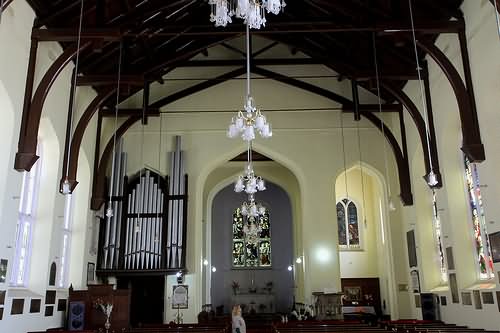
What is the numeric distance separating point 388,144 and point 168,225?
302 inches

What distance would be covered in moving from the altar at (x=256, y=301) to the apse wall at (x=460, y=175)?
9.22m

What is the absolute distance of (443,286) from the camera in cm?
1238

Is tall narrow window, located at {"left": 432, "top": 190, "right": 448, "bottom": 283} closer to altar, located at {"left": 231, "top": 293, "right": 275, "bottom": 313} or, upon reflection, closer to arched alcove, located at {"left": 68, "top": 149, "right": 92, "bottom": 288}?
arched alcove, located at {"left": 68, "top": 149, "right": 92, "bottom": 288}

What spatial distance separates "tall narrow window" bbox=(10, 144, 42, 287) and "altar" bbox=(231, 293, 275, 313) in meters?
12.9

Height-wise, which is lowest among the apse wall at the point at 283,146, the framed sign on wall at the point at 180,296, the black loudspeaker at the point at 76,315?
the black loudspeaker at the point at 76,315

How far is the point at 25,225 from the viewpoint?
34.4 feet

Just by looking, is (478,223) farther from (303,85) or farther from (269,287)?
(269,287)

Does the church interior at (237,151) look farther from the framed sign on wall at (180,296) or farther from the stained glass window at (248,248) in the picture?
the stained glass window at (248,248)

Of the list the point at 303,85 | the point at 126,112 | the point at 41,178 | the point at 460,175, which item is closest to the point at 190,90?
the point at 126,112

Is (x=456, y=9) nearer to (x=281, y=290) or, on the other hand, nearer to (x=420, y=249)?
(x=420, y=249)

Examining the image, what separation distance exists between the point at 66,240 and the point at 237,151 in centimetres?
601

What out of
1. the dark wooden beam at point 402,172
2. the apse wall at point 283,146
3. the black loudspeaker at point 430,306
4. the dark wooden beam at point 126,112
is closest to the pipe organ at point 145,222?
the apse wall at point 283,146

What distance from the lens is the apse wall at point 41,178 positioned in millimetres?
8617

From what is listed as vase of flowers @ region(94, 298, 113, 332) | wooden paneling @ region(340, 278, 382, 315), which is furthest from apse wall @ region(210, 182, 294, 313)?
vase of flowers @ region(94, 298, 113, 332)
